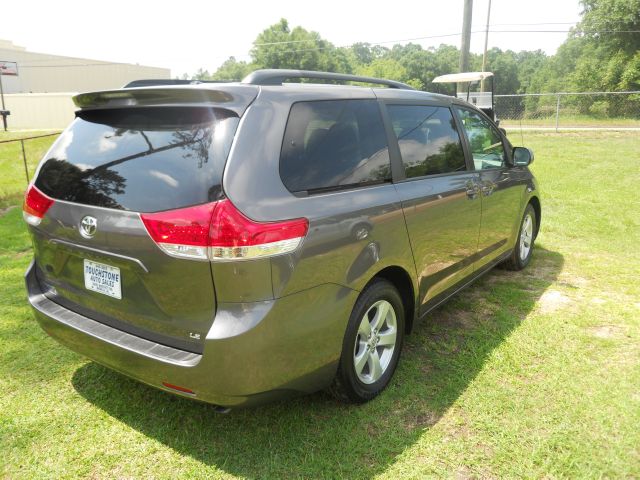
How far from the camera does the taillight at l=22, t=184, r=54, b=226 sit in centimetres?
265

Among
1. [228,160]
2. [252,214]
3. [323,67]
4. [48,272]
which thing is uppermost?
[323,67]

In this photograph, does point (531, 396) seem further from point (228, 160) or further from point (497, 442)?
point (228, 160)

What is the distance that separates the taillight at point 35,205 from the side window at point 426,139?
2.04m

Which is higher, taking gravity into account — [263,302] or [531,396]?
[263,302]

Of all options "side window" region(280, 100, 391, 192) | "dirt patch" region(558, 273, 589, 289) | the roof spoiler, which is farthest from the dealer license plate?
"dirt patch" region(558, 273, 589, 289)

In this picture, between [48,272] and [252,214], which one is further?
[48,272]

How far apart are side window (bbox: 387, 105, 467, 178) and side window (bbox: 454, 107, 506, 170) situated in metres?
0.28

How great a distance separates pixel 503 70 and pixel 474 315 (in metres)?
90.1

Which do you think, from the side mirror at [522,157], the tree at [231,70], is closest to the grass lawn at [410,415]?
the side mirror at [522,157]

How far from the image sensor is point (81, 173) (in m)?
2.54

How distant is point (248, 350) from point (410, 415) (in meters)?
1.19

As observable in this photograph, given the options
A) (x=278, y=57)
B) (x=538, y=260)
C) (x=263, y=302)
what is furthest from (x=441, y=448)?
(x=278, y=57)

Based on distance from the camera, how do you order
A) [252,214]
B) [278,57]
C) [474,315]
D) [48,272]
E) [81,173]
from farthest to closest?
[278,57] < [474,315] < [48,272] < [81,173] < [252,214]

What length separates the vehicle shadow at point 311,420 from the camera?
2.47 m
